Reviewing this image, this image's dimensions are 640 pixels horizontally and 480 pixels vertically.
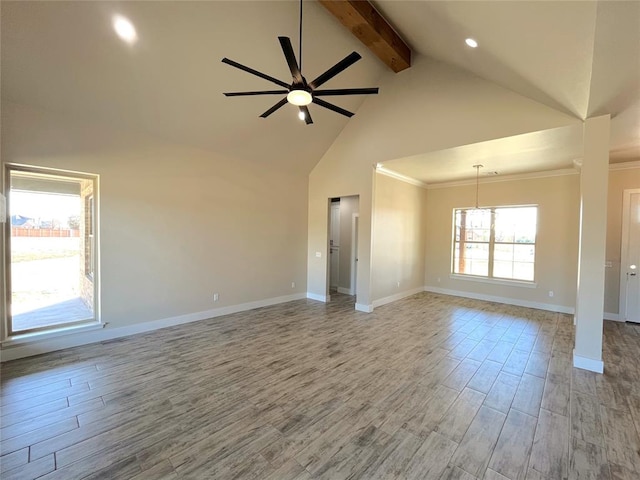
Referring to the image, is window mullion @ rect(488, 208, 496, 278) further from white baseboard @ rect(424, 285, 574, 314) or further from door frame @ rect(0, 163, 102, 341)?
door frame @ rect(0, 163, 102, 341)

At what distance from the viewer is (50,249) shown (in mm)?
3762

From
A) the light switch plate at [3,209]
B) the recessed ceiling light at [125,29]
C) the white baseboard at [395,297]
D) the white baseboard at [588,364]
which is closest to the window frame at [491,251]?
the white baseboard at [395,297]

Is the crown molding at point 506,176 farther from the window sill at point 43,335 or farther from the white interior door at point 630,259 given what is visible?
the window sill at point 43,335

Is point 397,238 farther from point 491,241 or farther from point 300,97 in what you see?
point 300,97

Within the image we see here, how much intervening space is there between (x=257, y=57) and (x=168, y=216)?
2813mm

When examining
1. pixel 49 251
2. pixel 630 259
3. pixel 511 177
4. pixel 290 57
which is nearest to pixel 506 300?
pixel 630 259

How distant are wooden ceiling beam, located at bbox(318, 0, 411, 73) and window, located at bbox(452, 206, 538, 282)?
13.7ft

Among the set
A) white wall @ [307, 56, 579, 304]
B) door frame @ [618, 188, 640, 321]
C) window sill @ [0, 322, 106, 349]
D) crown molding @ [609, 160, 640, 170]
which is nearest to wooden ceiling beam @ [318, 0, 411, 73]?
white wall @ [307, 56, 579, 304]

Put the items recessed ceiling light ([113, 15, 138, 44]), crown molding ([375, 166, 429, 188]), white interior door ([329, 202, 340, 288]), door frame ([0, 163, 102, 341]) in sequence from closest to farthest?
recessed ceiling light ([113, 15, 138, 44]) → door frame ([0, 163, 102, 341]) → crown molding ([375, 166, 429, 188]) → white interior door ([329, 202, 340, 288])

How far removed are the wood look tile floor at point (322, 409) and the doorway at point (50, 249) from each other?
625mm

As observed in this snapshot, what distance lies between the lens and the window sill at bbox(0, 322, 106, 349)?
3.27m

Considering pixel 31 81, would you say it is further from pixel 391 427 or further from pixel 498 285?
pixel 498 285

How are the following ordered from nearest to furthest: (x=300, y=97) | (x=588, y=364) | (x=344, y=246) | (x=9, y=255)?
1. (x=300, y=97)
2. (x=588, y=364)
3. (x=9, y=255)
4. (x=344, y=246)

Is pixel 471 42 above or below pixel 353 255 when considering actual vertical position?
above
